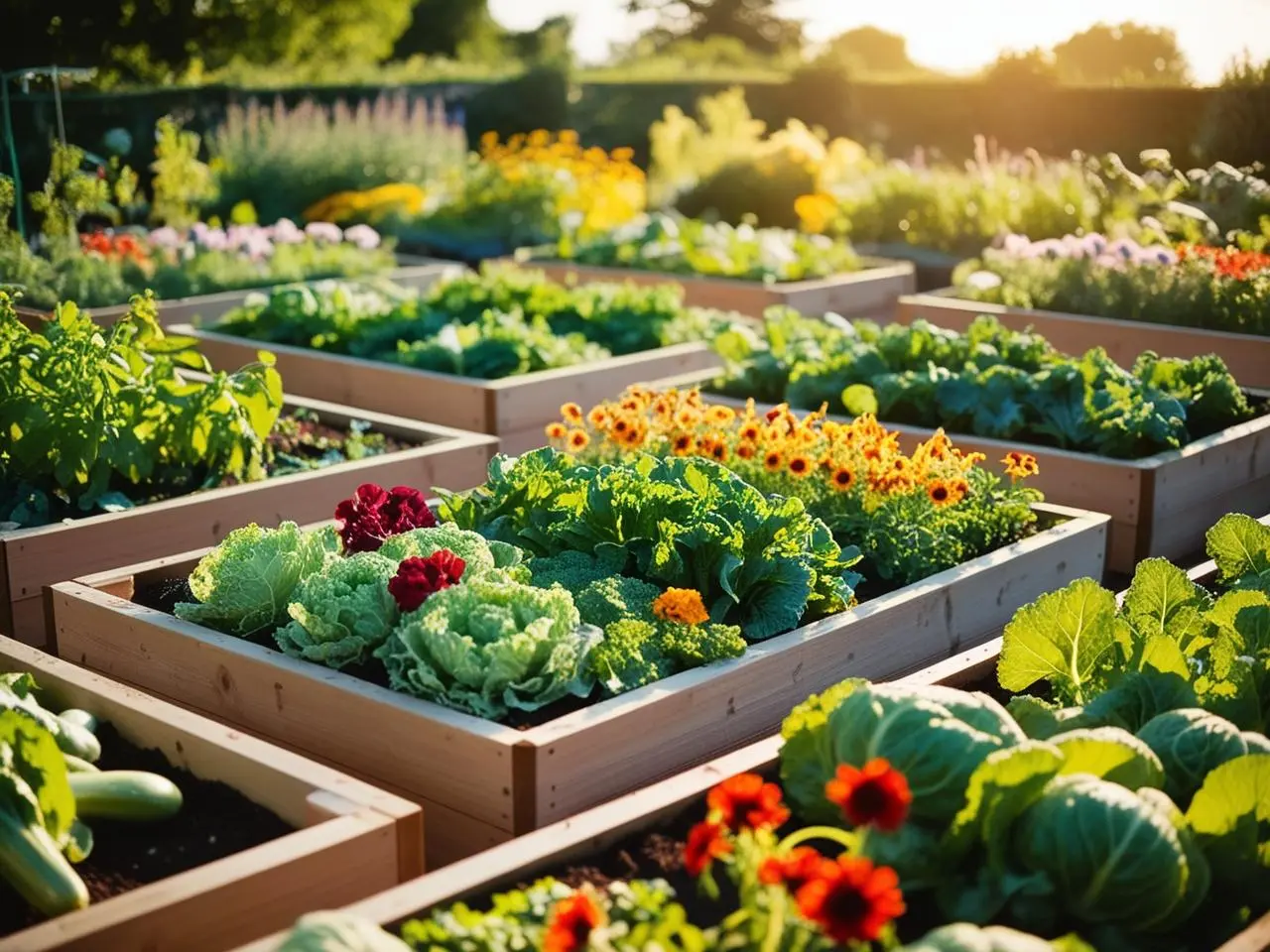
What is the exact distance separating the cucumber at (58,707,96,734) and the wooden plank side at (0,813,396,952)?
682mm

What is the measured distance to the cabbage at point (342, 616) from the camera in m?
3.09

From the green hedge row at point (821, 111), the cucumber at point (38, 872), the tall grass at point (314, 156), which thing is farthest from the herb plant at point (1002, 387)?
the tall grass at point (314, 156)

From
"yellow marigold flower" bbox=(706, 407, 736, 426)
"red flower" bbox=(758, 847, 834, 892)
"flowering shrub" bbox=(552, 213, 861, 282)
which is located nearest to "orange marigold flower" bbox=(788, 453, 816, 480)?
"yellow marigold flower" bbox=(706, 407, 736, 426)

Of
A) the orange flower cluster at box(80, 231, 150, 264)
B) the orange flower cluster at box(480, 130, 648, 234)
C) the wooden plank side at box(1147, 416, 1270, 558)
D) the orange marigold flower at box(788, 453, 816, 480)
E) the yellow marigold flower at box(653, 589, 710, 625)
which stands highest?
the orange flower cluster at box(480, 130, 648, 234)

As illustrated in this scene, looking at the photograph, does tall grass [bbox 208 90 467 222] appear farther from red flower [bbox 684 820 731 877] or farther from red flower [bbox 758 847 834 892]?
red flower [bbox 758 847 834 892]

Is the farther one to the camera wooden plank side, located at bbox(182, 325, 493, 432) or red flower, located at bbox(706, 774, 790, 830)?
wooden plank side, located at bbox(182, 325, 493, 432)

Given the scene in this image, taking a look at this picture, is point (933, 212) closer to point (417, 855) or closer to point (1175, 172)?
point (1175, 172)

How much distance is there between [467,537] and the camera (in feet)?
11.0

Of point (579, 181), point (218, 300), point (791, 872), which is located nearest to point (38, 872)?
point (791, 872)

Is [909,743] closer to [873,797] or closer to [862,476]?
[873,797]

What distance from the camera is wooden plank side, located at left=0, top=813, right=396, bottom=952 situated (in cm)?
205

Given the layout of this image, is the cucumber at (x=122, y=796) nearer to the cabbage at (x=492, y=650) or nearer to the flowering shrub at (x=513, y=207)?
the cabbage at (x=492, y=650)

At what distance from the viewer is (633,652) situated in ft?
9.95

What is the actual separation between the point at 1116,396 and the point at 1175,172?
2761 mm
